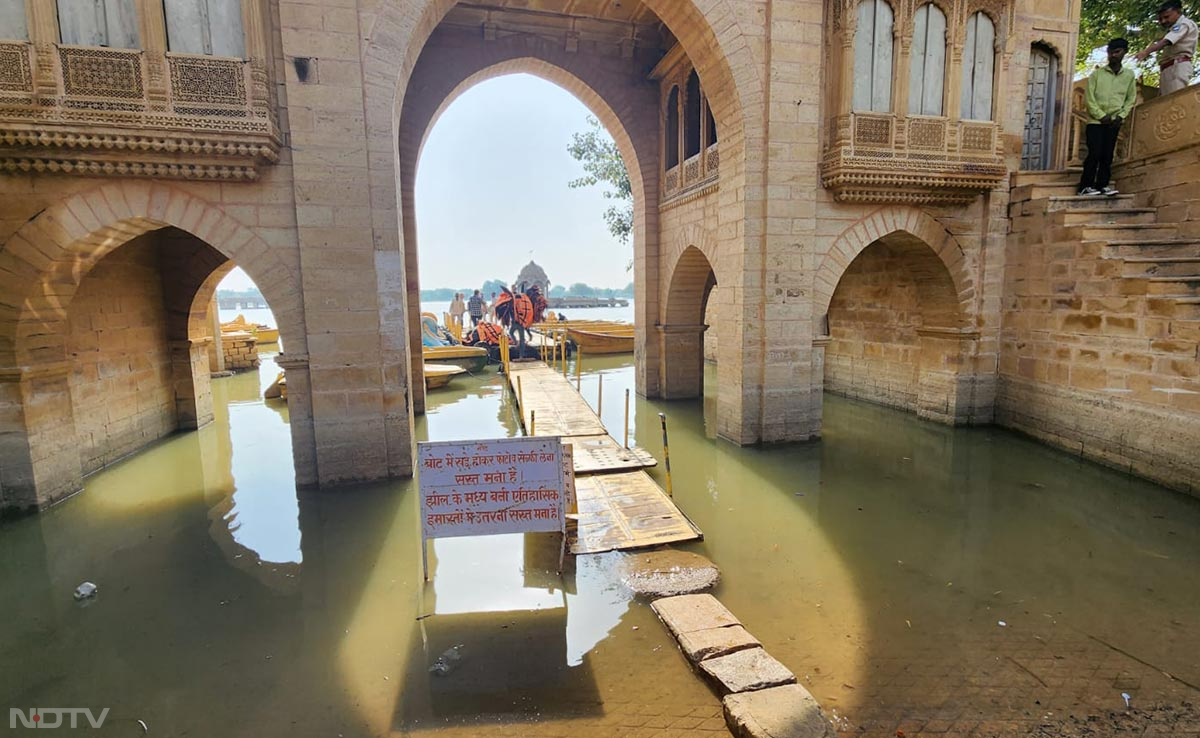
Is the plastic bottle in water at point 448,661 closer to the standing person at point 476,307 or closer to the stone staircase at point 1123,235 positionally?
the stone staircase at point 1123,235

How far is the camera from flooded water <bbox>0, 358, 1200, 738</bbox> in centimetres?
329

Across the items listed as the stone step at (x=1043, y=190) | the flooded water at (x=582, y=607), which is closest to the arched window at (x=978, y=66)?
the stone step at (x=1043, y=190)

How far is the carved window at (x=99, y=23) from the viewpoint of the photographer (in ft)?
18.5

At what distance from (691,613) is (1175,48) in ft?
36.9

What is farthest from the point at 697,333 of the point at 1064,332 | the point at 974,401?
the point at 1064,332

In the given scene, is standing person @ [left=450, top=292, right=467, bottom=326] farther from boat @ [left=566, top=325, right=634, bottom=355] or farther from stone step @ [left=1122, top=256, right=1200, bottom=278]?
stone step @ [left=1122, top=256, right=1200, bottom=278]

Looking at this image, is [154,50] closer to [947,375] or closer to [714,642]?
[714,642]

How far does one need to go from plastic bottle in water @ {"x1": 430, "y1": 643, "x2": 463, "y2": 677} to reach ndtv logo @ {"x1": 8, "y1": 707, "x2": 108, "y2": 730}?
1.86m

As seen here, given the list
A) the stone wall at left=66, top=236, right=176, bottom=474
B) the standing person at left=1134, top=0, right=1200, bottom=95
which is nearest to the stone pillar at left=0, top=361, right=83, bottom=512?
the stone wall at left=66, top=236, right=176, bottom=474

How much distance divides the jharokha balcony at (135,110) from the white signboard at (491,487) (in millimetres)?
4304

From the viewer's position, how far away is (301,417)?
6.82 m

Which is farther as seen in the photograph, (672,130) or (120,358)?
(672,130)

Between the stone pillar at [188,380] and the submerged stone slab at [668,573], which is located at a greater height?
the stone pillar at [188,380]

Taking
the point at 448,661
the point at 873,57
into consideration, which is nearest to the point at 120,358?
the point at 448,661
